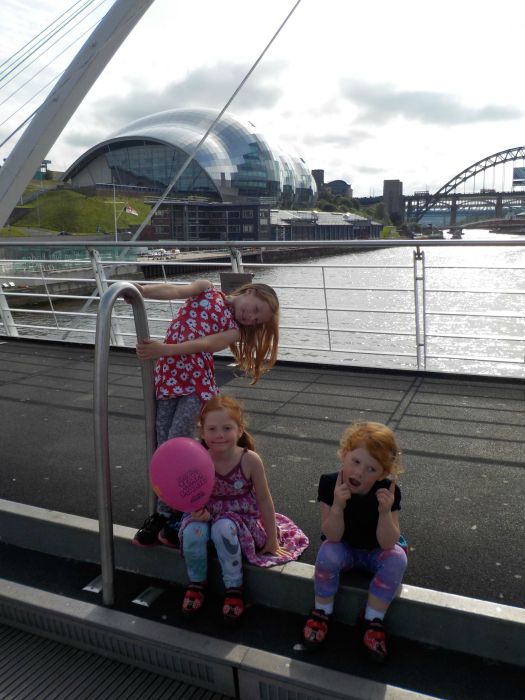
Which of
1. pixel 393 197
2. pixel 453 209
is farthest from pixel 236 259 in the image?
pixel 393 197

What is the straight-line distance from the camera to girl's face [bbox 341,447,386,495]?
7.34ft

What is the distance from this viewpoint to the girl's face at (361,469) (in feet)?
7.34

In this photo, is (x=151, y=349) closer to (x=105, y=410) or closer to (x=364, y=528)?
(x=105, y=410)

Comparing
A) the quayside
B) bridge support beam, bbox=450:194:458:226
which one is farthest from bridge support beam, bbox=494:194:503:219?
the quayside

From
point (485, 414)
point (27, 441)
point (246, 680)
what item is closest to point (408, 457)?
point (485, 414)

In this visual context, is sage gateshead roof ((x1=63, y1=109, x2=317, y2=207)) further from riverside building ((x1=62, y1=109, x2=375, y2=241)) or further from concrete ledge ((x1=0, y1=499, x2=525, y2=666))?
concrete ledge ((x1=0, y1=499, x2=525, y2=666))

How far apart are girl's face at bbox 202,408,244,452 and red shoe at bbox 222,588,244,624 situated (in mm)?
551

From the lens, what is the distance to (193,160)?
245 ft

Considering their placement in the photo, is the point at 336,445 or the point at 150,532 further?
the point at 336,445

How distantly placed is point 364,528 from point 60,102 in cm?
676

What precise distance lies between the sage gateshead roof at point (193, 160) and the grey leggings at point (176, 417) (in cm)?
7088

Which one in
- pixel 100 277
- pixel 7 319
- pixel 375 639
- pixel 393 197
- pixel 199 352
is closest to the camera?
pixel 375 639

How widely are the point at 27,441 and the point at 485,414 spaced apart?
318 centimetres

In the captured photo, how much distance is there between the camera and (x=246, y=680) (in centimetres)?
209
